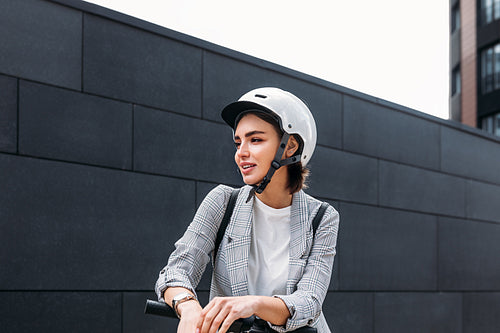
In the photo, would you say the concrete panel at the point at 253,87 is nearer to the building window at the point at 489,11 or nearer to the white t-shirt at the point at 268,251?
the white t-shirt at the point at 268,251

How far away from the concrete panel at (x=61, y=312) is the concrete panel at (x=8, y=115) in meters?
1.16

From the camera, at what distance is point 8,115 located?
4.82 metres

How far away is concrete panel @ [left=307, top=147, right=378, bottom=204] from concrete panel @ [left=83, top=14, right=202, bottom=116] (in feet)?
6.45

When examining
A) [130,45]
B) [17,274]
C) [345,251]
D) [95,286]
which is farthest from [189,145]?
[345,251]

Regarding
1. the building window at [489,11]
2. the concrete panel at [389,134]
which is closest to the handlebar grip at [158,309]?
the concrete panel at [389,134]

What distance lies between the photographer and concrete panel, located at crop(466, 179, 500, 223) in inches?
395

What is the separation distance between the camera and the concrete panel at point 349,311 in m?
7.34

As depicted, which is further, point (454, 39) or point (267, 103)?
point (454, 39)

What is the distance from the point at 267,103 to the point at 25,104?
9.19ft

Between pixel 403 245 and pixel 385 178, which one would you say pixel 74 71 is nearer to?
pixel 385 178

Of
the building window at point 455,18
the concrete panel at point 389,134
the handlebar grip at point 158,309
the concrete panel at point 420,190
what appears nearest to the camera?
the handlebar grip at point 158,309

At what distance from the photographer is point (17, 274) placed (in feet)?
15.6

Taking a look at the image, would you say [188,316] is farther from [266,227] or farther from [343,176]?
[343,176]

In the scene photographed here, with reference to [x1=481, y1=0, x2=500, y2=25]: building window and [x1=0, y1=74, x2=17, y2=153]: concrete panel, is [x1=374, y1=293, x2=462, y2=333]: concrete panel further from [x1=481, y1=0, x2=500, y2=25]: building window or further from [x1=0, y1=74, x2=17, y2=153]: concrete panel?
[x1=481, y1=0, x2=500, y2=25]: building window
